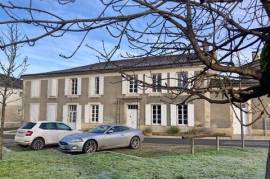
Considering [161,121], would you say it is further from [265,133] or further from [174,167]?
[174,167]

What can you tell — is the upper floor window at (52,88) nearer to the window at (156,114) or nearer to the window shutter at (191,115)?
the window at (156,114)

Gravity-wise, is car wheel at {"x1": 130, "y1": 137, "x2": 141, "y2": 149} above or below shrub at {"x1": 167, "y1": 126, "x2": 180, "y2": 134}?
below

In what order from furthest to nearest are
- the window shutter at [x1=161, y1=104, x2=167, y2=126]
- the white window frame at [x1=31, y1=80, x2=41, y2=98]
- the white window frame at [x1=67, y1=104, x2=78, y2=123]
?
the white window frame at [x1=31, y1=80, x2=41, y2=98]
the white window frame at [x1=67, y1=104, x2=78, y2=123]
the window shutter at [x1=161, y1=104, x2=167, y2=126]

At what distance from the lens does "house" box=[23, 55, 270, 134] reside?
109ft

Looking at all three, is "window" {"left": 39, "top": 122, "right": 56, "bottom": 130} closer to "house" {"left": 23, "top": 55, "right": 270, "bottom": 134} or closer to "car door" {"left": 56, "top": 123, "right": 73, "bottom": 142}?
"car door" {"left": 56, "top": 123, "right": 73, "bottom": 142}

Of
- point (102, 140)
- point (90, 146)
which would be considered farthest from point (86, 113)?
point (90, 146)

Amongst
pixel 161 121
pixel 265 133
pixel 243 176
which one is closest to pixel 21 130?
pixel 243 176

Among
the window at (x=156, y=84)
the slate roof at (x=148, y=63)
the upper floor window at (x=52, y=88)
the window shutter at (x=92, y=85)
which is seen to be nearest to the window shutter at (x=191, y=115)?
the window shutter at (x=92, y=85)

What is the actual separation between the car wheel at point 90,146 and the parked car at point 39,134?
3.64 m

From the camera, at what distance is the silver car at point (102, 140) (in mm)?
17438

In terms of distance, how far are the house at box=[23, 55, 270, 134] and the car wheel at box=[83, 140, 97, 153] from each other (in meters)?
13.2

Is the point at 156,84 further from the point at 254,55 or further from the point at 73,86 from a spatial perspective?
the point at 73,86

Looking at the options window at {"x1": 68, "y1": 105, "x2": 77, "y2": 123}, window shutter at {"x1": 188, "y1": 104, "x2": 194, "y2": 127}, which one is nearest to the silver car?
window shutter at {"x1": 188, "y1": 104, "x2": 194, "y2": 127}

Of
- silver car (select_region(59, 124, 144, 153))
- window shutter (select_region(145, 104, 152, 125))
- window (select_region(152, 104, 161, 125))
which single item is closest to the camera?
silver car (select_region(59, 124, 144, 153))
